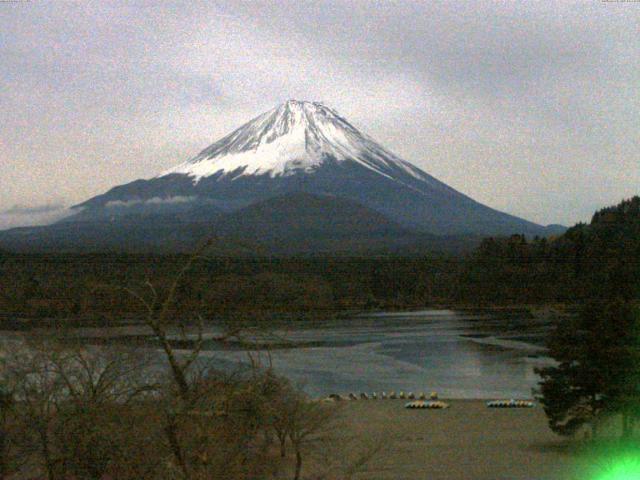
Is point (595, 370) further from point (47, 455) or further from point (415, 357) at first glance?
point (415, 357)

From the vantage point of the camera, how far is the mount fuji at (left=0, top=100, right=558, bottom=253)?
96.2 m

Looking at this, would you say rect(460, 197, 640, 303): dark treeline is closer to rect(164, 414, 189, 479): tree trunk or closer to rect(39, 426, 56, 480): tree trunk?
rect(39, 426, 56, 480): tree trunk

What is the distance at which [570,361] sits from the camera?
12203mm

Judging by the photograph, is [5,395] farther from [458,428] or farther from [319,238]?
[319,238]

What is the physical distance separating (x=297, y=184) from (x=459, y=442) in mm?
89553

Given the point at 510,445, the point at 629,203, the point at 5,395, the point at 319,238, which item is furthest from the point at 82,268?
the point at 319,238

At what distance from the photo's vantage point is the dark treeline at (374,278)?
2253 cm

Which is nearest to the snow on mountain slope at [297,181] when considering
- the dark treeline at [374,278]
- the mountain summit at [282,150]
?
the mountain summit at [282,150]

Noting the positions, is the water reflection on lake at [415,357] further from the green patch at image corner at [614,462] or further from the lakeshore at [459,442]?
the green patch at image corner at [614,462]

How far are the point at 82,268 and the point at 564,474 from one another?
1832cm

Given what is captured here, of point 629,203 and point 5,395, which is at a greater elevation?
point 629,203

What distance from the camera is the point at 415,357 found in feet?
83.5

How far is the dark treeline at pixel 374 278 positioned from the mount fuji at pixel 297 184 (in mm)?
52131

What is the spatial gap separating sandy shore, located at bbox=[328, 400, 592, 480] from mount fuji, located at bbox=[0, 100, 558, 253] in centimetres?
7261
